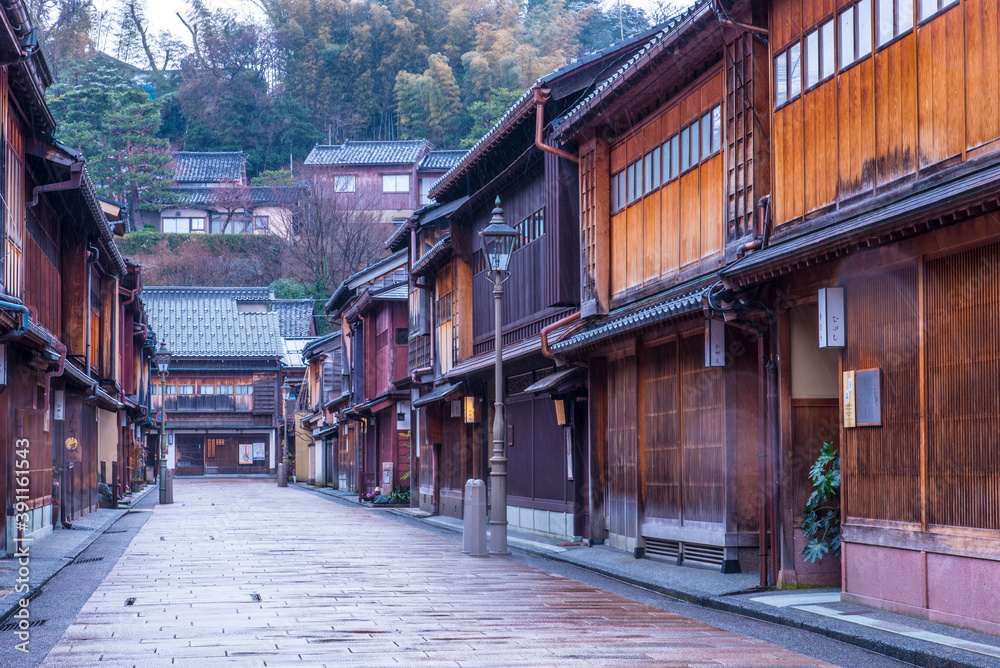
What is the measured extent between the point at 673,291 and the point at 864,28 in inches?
222

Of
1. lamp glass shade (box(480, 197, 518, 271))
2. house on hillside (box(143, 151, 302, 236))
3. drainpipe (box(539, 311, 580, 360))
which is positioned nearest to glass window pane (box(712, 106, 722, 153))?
lamp glass shade (box(480, 197, 518, 271))

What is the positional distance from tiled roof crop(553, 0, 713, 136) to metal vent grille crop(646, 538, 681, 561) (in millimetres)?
6984

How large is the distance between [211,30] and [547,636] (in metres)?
90.3

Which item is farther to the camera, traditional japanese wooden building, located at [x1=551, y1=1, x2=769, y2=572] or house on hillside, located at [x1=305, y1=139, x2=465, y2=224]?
house on hillside, located at [x1=305, y1=139, x2=465, y2=224]

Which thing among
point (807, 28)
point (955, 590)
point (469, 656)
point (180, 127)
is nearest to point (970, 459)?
point (955, 590)

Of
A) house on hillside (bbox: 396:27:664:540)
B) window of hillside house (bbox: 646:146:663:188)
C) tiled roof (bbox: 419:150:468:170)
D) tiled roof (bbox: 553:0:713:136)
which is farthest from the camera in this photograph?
tiled roof (bbox: 419:150:468:170)

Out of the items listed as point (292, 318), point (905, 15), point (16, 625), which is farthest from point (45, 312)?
point (292, 318)

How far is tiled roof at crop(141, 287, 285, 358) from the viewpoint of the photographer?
7688 cm

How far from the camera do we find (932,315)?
10.5m

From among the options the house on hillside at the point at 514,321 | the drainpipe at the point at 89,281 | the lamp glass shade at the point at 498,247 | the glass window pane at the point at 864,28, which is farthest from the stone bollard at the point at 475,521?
the drainpipe at the point at 89,281

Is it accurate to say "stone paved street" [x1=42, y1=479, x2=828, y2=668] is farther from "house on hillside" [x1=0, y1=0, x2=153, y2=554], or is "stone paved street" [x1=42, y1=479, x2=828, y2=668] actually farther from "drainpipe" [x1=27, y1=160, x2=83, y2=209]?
"drainpipe" [x1=27, y1=160, x2=83, y2=209]

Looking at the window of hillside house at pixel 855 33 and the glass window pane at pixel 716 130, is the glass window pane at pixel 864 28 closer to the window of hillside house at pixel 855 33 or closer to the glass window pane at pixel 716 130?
the window of hillside house at pixel 855 33

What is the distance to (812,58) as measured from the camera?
41.7ft

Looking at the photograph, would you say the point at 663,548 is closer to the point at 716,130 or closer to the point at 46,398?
the point at 716,130
